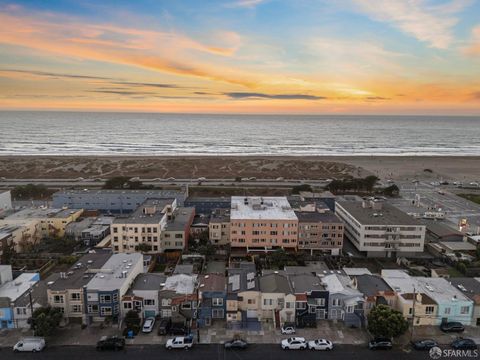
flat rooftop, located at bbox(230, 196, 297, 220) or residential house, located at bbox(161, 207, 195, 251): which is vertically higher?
flat rooftop, located at bbox(230, 196, 297, 220)

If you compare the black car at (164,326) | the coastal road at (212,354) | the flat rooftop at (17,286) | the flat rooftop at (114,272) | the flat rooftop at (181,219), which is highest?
the flat rooftop at (114,272)

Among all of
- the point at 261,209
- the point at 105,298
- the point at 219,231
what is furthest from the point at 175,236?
the point at 105,298

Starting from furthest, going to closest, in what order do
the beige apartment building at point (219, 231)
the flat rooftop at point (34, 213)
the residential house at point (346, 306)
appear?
the flat rooftop at point (34, 213) < the beige apartment building at point (219, 231) < the residential house at point (346, 306)

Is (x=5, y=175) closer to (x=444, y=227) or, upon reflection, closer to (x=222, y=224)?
(x=222, y=224)

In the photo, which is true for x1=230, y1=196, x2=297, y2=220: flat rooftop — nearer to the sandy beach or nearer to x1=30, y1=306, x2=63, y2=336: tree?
x1=30, y1=306, x2=63, y2=336: tree

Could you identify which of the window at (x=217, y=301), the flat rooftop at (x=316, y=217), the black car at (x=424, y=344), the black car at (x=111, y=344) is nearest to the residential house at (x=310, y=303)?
the window at (x=217, y=301)

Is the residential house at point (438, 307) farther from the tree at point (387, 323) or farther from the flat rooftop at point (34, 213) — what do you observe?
the flat rooftop at point (34, 213)

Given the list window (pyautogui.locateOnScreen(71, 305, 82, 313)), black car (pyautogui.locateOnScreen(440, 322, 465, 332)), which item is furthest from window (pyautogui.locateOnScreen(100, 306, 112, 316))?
black car (pyautogui.locateOnScreen(440, 322, 465, 332))
